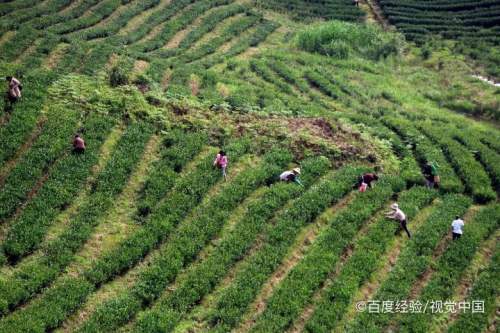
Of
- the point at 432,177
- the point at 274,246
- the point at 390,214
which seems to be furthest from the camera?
the point at 432,177

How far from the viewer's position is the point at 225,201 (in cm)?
2166

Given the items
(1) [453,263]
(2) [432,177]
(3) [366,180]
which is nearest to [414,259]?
(1) [453,263]

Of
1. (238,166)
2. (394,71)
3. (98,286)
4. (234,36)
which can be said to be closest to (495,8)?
(394,71)

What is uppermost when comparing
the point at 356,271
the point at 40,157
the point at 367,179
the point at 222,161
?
the point at 40,157

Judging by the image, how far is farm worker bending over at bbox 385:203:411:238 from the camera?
21875mm

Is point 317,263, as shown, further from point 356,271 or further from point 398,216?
point 398,216

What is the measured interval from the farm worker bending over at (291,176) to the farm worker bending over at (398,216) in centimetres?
414

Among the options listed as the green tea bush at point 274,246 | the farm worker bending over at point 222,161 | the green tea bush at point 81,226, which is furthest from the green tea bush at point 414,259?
the green tea bush at point 81,226

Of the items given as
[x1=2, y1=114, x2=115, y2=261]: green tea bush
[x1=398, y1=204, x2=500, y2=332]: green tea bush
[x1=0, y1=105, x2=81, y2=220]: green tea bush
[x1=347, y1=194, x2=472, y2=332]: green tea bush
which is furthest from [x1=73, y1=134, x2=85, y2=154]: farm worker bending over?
[x1=398, y1=204, x2=500, y2=332]: green tea bush

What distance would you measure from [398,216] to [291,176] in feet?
16.2

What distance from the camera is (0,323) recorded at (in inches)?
631

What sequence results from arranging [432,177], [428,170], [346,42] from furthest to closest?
[346,42] → [428,170] → [432,177]

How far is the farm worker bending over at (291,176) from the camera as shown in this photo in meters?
23.4

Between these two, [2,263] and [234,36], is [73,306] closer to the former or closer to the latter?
[2,263]
